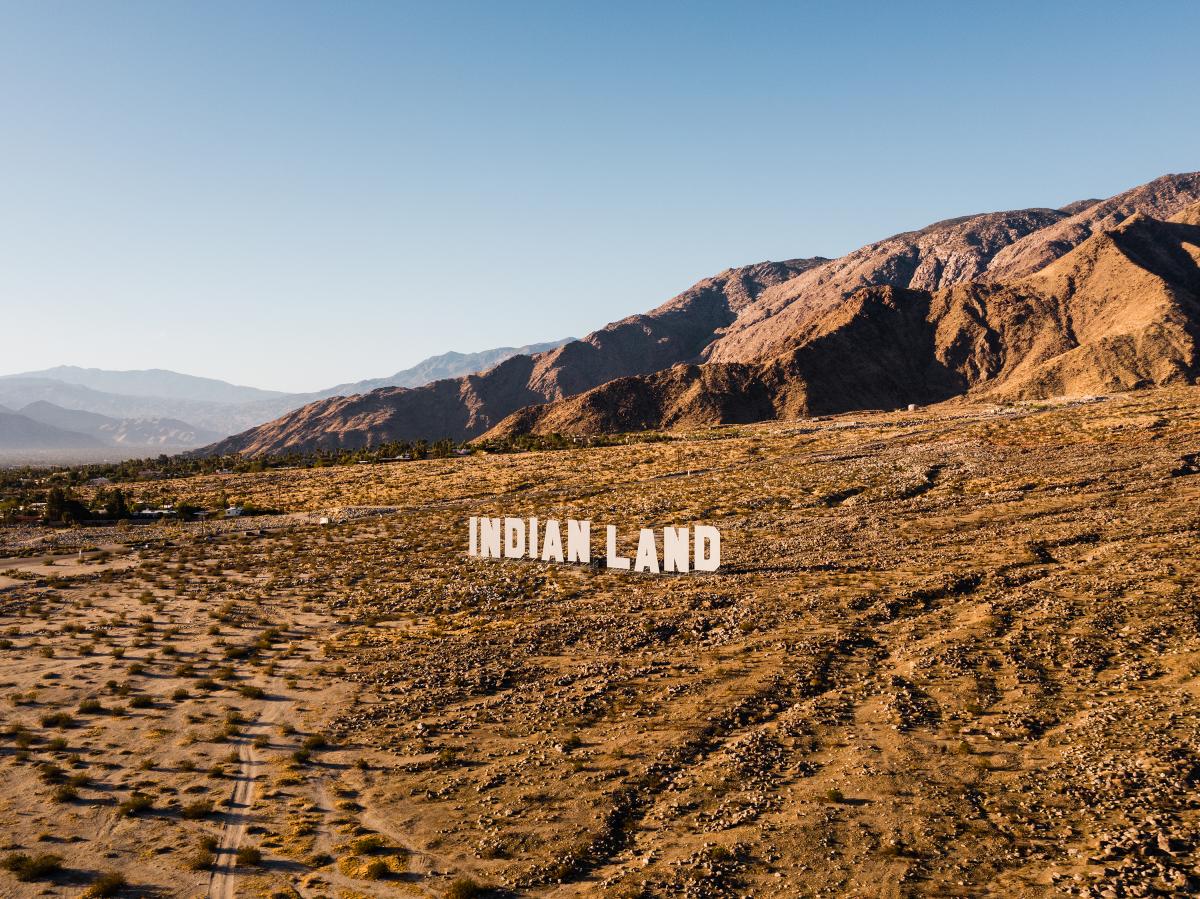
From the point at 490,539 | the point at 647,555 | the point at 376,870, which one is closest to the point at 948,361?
the point at 647,555

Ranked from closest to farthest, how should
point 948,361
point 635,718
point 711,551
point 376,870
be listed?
point 376,870
point 635,718
point 711,551
point 948,361

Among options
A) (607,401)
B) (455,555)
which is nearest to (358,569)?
(455,555)

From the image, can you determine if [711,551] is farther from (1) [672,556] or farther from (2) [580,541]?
(2) [580,541]

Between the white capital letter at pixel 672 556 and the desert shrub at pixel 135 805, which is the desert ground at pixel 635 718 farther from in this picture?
the white capital letter at pixel 672 556

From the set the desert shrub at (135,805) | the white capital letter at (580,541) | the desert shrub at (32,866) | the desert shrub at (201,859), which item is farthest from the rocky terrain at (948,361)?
the desert shrub at (32,866)

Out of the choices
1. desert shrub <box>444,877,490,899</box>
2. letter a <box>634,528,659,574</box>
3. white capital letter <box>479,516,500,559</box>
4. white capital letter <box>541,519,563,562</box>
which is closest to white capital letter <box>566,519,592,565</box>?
white capital letter <box>541,519,563,562</box>

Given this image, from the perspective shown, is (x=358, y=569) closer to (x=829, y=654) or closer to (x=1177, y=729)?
(x=829, y=654)
